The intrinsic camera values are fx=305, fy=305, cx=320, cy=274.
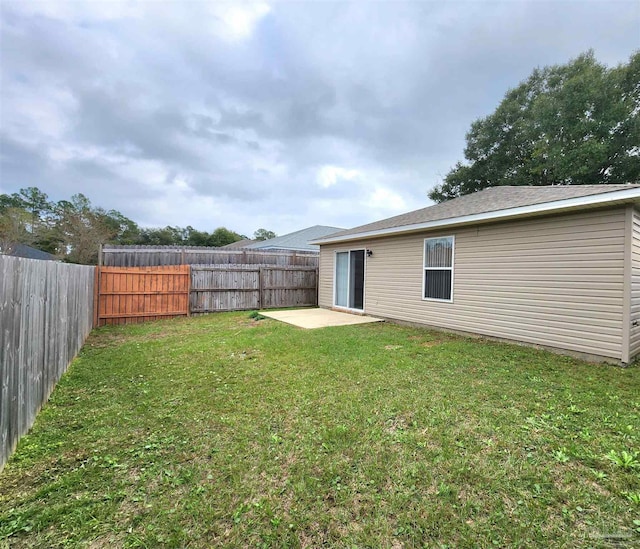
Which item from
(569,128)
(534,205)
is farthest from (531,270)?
(569,128)

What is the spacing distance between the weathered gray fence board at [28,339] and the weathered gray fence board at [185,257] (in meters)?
6.74

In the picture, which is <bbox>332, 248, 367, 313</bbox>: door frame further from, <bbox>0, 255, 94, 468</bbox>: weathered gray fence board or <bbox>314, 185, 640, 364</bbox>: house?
<bbox>0, 255, 94, 468</bbox>: weathered gray fence board

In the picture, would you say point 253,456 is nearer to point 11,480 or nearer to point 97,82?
point 11,480

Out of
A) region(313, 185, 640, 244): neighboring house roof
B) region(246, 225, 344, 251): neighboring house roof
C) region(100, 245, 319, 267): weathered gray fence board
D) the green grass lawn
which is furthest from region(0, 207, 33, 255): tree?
region(313, 185, 640, 244): neighboring house roof

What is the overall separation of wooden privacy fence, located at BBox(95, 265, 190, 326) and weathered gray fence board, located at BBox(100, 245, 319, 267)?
1.79m

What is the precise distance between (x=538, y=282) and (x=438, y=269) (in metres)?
1.97

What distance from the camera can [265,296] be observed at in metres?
10.6

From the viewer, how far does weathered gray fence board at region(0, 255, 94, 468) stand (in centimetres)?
207

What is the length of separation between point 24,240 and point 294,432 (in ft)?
95.7

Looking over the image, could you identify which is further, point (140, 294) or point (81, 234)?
point (81, 234)

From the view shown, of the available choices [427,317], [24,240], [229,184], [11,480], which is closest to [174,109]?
[229,184]

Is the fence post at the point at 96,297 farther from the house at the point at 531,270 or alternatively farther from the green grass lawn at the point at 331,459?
the house at the point at 531,270

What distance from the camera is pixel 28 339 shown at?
2.52 metres

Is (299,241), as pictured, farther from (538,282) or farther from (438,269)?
(538,282)
